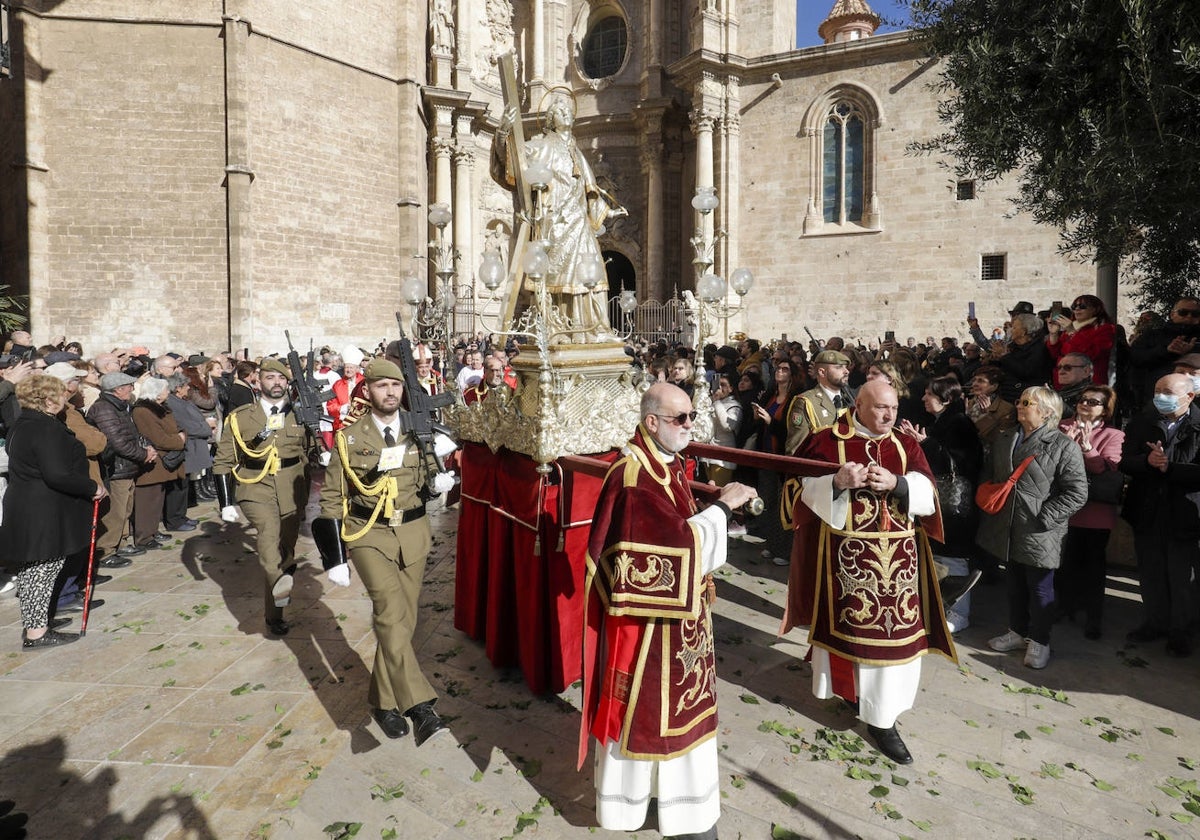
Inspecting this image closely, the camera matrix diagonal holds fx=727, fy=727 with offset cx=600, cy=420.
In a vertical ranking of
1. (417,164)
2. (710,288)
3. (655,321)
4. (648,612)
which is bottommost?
(648,612)

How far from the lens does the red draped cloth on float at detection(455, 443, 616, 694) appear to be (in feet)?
15.2

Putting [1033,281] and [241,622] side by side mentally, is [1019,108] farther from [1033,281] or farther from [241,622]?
[1033,281]

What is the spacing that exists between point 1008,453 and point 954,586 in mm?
1106

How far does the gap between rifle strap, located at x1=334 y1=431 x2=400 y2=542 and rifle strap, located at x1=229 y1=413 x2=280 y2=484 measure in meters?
1.86

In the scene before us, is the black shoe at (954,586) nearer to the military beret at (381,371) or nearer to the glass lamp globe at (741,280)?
the glass lamp globe at (741,280)

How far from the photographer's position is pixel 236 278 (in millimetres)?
17906

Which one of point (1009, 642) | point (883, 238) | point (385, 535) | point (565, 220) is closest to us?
point (385, 535)

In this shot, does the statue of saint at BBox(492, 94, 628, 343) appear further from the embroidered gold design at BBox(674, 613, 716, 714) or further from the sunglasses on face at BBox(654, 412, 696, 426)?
the embroidered gold design at BBox(674, 613, 716, 714)

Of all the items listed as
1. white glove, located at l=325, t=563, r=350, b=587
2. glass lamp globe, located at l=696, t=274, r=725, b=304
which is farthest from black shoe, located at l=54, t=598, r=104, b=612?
glass lamp globe, located at l=696, t=274, r=725, b=304

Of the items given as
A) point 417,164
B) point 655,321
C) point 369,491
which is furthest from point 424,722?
point 655,321

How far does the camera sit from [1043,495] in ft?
16.7

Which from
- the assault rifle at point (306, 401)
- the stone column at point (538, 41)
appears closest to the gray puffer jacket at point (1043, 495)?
the assault rifle at point (306, 401)

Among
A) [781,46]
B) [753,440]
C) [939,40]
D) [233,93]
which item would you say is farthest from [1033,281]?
[233,93]

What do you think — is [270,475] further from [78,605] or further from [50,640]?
[78,605]
